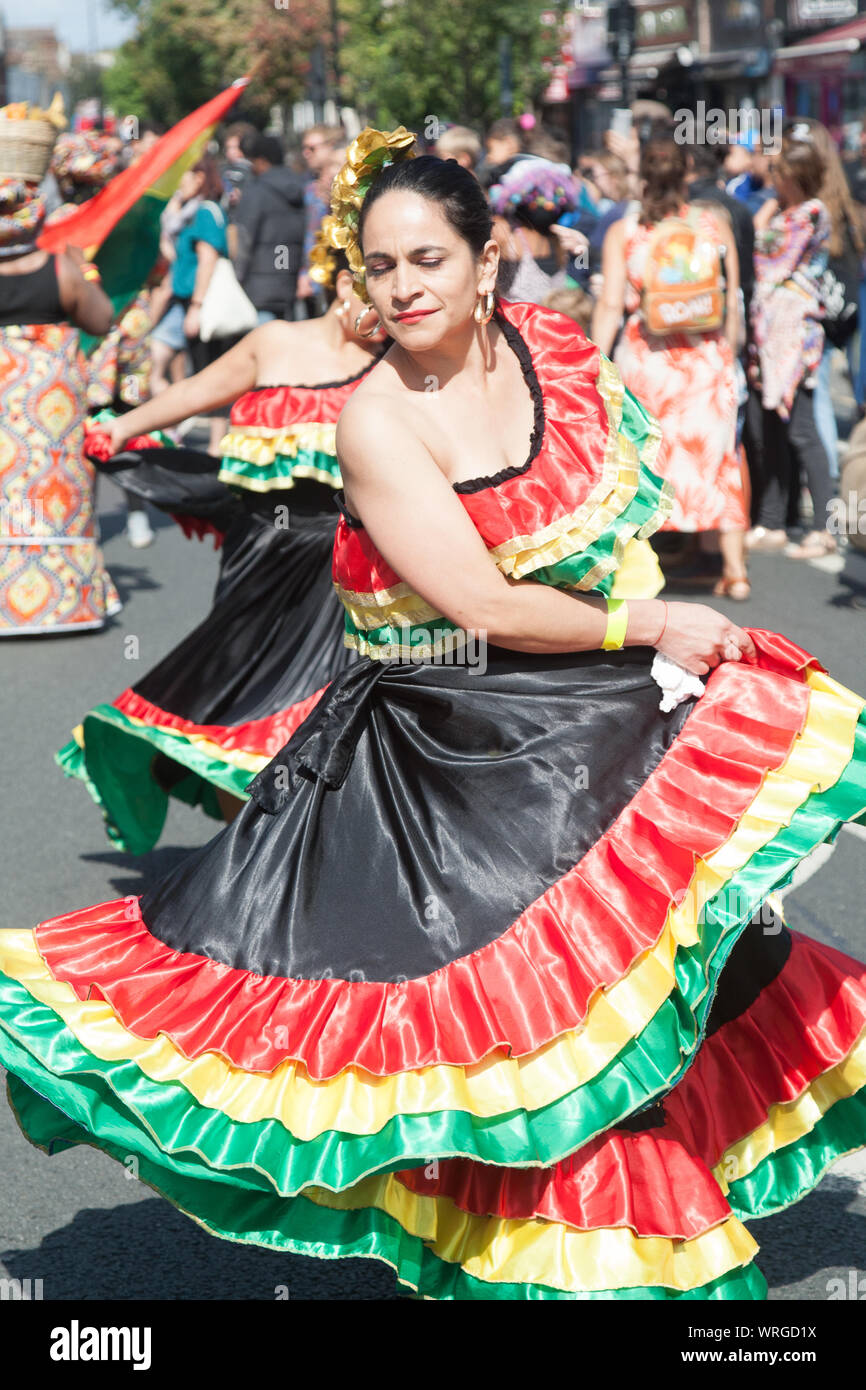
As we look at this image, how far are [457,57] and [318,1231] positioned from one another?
3144cm

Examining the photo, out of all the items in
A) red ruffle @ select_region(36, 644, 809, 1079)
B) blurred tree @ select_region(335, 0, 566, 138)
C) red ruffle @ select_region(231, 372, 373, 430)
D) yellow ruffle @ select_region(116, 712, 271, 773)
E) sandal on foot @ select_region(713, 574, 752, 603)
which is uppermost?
blurred tree @ select_region(335, 0, 566, 138)

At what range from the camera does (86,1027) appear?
102 inches

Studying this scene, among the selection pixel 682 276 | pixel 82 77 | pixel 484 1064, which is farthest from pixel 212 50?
pixel 82 77

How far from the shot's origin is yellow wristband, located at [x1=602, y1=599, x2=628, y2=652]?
2689 millimetres

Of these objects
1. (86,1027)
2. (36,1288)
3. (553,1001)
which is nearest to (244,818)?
(86,1027)

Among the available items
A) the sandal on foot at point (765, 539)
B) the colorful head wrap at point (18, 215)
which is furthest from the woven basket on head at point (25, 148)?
the sandal on foot at point (765, 539)

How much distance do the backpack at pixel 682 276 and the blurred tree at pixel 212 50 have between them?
101 ft

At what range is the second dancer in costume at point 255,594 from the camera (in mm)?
4883

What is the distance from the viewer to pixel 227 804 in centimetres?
506

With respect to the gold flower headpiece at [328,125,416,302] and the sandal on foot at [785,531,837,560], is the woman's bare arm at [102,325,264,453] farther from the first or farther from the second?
the sandal on foot at [785,531,837,560]

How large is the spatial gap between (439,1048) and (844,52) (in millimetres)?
32599

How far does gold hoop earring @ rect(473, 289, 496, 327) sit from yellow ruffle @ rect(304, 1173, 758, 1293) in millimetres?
1296

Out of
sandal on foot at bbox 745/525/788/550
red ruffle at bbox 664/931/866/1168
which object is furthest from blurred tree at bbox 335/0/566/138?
red ruffle at bbox 664/931/866/1168
